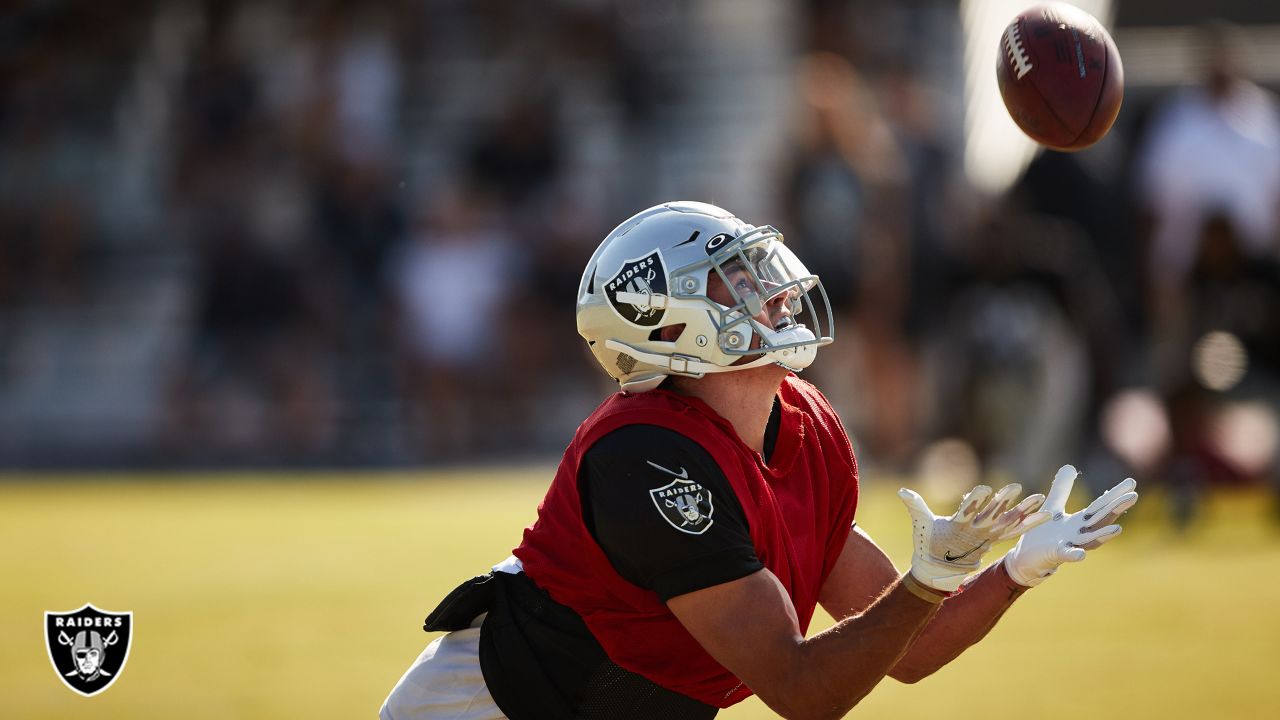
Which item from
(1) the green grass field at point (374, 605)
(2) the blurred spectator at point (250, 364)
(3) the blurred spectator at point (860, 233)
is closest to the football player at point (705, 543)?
(1) the green grass field at point (374, 605)

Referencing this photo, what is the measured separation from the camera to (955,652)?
12.0ft

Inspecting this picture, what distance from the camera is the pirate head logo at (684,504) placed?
10.7 feet

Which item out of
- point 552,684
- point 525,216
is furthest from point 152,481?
point 552,684

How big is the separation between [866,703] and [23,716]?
281 cm

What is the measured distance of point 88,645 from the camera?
5016 mm

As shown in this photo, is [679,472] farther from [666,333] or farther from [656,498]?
[666,333]

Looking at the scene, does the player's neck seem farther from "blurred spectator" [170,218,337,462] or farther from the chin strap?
"blurred spectator" [170,218,337,462]

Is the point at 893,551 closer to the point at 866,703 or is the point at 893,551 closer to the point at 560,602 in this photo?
the point at 866,703

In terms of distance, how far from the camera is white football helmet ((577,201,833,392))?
3533 mm

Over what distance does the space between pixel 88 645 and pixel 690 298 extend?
2571 millimetres

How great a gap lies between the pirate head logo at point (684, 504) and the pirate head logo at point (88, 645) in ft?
7.67

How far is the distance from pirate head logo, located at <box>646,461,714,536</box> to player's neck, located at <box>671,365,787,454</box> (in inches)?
12.4

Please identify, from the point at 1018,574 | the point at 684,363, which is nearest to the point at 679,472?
the point at 684,363

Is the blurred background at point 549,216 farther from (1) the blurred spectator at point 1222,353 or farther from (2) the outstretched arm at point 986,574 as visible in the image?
(2) the outstretched arm at point 986,574
